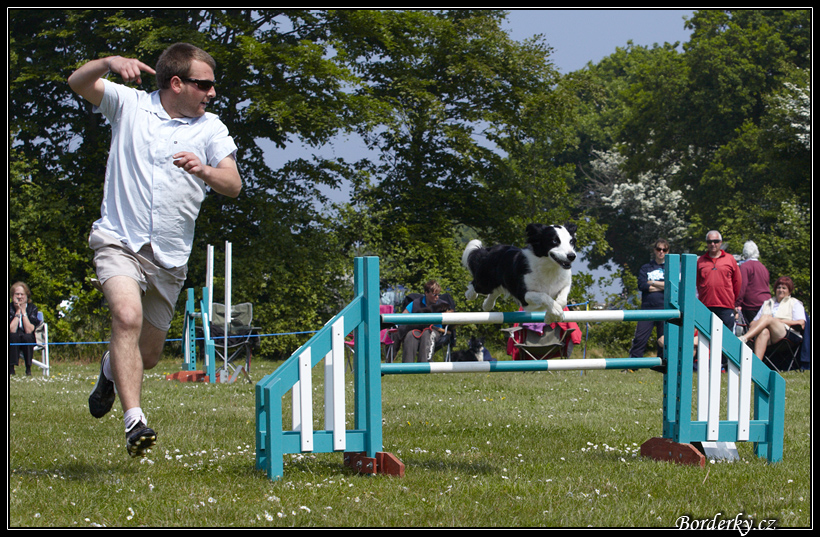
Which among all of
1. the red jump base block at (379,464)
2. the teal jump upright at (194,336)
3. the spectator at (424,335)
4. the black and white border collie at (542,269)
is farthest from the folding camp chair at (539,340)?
the red jump base block at (379,464)

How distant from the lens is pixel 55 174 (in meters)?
17.1

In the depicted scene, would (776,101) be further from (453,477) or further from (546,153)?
(453,477)

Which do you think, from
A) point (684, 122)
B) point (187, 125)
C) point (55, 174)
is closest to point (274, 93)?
point (55, 174)

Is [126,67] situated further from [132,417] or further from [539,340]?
[539,340]

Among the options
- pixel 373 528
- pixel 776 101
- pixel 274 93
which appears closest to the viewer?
pixel 373 528

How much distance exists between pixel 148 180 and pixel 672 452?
127 inches

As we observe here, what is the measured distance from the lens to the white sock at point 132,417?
3371 millimetres

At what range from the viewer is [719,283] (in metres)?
9.58

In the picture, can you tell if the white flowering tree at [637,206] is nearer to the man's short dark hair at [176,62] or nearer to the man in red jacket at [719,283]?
the man in red jacket at [719,283]

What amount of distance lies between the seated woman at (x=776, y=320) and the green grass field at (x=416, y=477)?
161 inches

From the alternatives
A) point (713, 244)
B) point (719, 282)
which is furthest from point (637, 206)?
point (719, 282)

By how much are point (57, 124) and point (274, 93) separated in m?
5.34

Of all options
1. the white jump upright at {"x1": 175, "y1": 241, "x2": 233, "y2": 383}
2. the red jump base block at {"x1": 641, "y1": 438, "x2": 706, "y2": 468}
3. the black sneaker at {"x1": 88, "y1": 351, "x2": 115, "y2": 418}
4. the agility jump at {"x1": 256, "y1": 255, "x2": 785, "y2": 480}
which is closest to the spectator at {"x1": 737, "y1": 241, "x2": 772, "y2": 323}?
the white jump upright at {"x1": 175, "y1": 241, "x2": 233, "y2": 383}

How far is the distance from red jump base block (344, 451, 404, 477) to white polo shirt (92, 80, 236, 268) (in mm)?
1393
